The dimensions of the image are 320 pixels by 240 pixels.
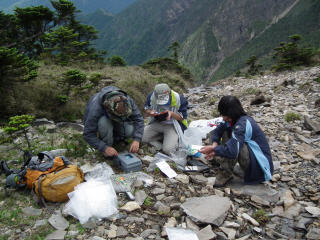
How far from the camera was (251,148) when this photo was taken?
258 centimetres

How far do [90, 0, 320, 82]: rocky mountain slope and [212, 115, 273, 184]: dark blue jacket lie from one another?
68.7 meters

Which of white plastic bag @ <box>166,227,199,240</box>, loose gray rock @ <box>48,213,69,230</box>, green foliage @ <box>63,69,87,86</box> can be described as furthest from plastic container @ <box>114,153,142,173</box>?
green foliage @ <box>63,69,87,86</box>

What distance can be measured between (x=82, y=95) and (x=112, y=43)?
194m

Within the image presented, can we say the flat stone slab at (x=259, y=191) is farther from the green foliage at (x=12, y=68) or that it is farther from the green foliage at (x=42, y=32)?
the green foliage at (x=42, y=32)

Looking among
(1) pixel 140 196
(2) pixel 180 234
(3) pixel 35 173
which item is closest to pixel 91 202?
(1) pixel 140 196

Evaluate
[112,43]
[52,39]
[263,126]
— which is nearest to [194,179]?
[263,126]

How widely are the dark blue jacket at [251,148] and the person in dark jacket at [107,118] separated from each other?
50.3 inches

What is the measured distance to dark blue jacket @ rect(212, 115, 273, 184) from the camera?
8.19 feet

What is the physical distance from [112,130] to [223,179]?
5.54 feet

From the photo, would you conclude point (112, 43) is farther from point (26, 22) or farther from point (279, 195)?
point (279, 195)

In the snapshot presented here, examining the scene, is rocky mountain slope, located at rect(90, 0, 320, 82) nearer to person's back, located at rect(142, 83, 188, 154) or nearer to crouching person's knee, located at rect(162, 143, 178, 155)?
person's back, located at rect(142, 83, 188, 154)

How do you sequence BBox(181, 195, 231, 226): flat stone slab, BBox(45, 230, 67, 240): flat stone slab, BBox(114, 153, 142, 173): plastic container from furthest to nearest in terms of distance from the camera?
BBox(114, 153, 142, 173): plastic container → BBox(181, 195, 231, 226): flat stone slab → BBox(45, 230, 67, 240): flat stone slab

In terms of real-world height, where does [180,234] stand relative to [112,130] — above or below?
below

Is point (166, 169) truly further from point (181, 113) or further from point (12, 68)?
point (12, 68)
